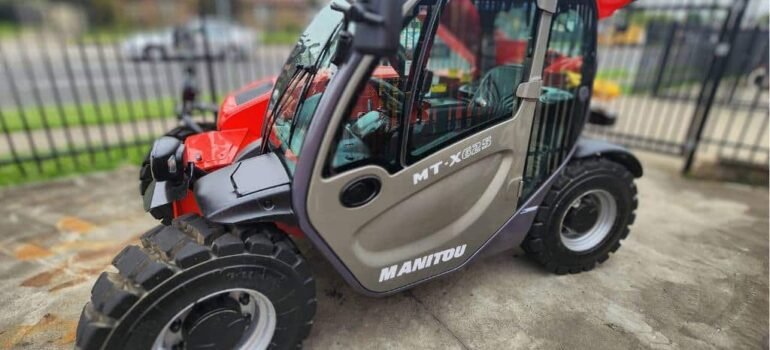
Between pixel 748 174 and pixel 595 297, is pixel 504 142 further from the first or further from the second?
pixel 748 174

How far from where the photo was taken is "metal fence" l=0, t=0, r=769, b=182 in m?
4.73

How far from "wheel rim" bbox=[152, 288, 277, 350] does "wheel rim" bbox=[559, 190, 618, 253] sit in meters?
1.88

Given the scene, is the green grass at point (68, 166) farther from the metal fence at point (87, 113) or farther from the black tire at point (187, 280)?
the black tire at point (187, 280)

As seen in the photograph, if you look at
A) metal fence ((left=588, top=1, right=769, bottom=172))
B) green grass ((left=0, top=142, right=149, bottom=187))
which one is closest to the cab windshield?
green grass ((left=0, top=142, right=149, bottom=187))

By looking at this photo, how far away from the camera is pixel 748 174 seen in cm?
470

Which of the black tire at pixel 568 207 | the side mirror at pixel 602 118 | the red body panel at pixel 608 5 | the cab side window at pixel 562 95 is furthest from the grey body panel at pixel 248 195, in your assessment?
the side mirror at pixel 602 118

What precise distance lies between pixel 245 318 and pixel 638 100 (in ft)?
27.4

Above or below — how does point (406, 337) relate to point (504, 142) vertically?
below

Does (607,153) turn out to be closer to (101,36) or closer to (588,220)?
(588,220)

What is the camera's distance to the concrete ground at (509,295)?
2.38 metres

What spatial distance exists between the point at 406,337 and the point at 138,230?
2471 millimetres

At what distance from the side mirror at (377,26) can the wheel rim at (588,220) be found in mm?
1828

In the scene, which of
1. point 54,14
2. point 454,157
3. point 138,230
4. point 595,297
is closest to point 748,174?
point 595,297

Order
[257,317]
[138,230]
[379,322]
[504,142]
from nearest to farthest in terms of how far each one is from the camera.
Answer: [257,317]
[504,142]
[379,322]
[138,230]
